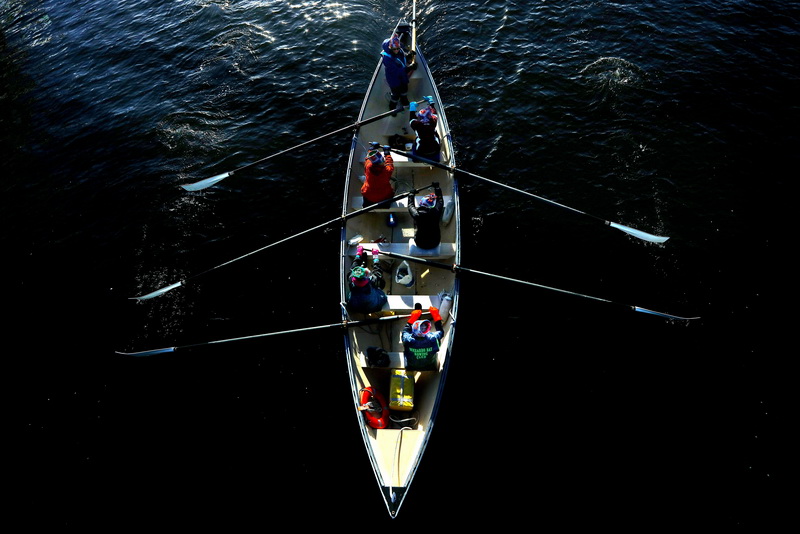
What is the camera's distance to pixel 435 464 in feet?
40.9

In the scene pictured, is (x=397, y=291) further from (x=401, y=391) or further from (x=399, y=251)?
(x=401, y=391)

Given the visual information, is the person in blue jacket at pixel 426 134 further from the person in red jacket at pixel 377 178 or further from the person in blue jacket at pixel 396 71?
the person in blue jacket at pixel 396 71

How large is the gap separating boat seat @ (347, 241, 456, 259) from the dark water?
1946mm

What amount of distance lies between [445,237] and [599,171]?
7316mm

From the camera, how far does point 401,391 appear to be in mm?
12180

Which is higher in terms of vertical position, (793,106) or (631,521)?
(793,106)

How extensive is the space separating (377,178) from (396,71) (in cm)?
613

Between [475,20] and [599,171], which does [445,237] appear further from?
[475,20]

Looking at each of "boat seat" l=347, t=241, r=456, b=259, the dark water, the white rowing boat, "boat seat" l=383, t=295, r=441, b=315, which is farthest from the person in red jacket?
"boat seat" l=383, t=295, r=441, b=315

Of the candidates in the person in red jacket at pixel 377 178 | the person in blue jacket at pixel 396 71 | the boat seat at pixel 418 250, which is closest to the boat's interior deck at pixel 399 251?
the boat seat at pixel 418 250

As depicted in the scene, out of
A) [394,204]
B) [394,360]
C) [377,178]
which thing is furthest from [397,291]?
[377,178]

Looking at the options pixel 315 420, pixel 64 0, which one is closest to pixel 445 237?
pixel 315 420

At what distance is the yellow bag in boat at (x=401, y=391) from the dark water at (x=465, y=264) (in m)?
1.76

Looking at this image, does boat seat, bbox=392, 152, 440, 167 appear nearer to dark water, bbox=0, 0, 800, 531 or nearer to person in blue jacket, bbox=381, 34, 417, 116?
dark water, bbox=0, 0, 800, 531
